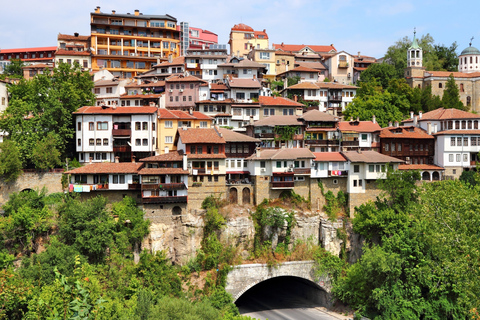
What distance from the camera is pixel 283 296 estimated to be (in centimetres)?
5641

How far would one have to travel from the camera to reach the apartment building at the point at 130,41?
8719 centimetres

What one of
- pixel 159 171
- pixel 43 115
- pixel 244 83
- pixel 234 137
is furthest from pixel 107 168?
pixel 244 83

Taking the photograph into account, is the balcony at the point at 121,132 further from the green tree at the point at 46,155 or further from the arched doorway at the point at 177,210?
the arched doorway at the point at 177,210

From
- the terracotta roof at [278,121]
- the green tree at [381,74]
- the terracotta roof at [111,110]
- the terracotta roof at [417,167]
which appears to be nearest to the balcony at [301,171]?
the terracotta roof at [278,121]

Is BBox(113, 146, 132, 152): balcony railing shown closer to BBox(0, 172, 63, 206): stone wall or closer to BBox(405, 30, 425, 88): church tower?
BBox(0, 172, 63, 206): stone wall

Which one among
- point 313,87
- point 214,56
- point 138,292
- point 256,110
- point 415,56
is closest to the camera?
point 138,292

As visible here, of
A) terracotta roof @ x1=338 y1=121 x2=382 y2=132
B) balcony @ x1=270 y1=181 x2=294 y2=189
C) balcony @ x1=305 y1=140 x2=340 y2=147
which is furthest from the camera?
terracotta roof @ x1=338 y1=121 x2=382 y2=132

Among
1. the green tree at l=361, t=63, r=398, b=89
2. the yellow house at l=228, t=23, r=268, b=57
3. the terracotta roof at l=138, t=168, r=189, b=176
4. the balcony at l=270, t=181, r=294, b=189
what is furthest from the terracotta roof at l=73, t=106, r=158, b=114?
the green tree at l=361, t=63, r=398, b=89

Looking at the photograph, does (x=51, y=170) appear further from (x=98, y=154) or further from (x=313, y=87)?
(x=313, y=87)

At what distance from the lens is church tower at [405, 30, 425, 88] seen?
7981cm

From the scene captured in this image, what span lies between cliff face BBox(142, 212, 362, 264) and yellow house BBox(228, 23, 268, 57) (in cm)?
4535

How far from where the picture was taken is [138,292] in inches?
1689

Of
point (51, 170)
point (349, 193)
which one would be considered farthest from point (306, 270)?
point (51, 170)

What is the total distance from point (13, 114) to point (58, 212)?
1401 cm
